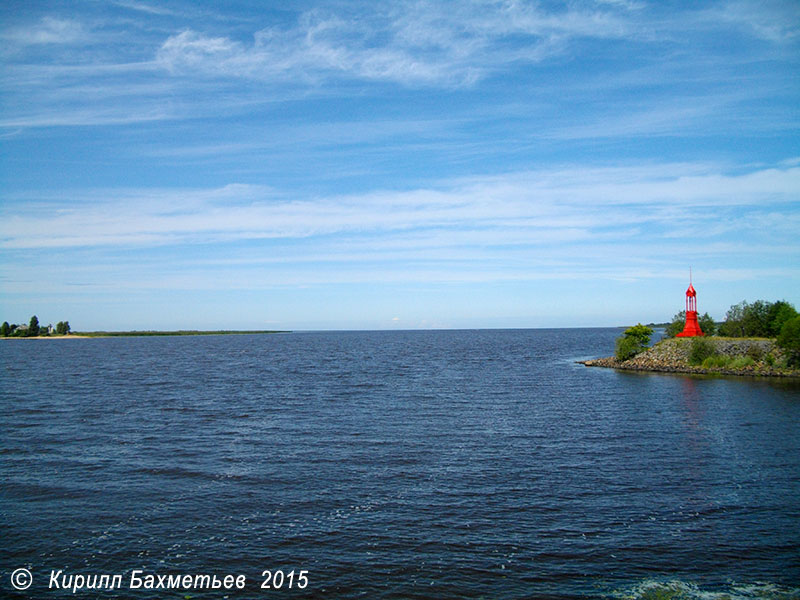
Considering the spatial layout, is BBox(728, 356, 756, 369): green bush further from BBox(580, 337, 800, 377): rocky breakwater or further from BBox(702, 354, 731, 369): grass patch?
BBox(702, 354, 731, 369): grass patch

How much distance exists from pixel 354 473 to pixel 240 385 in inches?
1586

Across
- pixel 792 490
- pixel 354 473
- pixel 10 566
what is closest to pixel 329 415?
pixel 354 473

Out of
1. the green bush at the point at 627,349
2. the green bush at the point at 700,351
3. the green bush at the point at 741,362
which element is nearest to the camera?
the green bush at the point at 741,362

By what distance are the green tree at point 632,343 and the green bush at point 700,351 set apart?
10.8 m

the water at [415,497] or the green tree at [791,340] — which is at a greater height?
the green tree at [791,340]

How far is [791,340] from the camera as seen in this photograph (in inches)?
2608

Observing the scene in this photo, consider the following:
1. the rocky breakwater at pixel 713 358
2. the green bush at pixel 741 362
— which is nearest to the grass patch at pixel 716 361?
the rocky breakwater at pixel 713 358

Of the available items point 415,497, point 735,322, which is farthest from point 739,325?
point 415,497

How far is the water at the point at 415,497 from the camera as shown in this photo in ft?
54.6

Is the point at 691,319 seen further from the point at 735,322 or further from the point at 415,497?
the point at 415,497

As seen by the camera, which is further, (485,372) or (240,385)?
(485,372)

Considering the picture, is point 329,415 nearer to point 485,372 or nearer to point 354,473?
point 354,473

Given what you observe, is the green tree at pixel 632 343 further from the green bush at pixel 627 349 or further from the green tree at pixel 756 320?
the green tree at pixel 756 320

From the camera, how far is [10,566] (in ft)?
56.9
